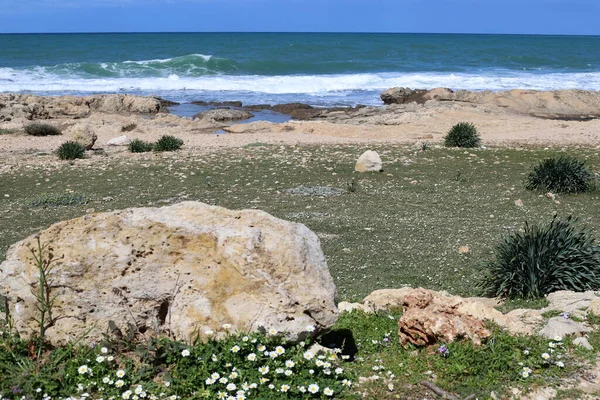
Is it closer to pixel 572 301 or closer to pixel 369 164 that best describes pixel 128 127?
pixel 369 164

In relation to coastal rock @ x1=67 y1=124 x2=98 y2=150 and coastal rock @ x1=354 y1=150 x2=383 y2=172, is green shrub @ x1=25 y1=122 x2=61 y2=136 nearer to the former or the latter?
coastal rock @ x1=67 y1=124 x2=98 y2=150

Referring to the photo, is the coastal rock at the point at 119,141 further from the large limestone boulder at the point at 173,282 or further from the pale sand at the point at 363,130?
the large limestone boulder at the point at 173,282

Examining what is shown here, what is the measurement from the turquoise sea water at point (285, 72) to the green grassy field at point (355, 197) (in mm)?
23065

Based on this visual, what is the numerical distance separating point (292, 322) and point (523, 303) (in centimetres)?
326

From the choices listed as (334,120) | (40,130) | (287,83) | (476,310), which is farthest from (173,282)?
(287,83)

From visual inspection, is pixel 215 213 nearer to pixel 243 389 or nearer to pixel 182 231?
pixel 182 231

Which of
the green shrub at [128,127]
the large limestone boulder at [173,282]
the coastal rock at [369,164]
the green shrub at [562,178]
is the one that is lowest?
the green shrub at [128,127]

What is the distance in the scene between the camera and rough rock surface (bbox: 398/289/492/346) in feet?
16.1

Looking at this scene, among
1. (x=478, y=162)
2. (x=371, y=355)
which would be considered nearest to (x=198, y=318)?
(x=371, y=355)

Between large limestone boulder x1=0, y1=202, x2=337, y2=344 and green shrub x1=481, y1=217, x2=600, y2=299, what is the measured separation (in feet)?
10.6

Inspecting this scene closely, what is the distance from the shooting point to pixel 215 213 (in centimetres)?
510

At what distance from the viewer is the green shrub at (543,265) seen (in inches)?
Result: 282

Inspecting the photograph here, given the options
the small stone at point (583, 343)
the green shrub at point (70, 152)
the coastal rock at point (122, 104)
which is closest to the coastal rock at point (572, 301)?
the small stone at point (583, 343)

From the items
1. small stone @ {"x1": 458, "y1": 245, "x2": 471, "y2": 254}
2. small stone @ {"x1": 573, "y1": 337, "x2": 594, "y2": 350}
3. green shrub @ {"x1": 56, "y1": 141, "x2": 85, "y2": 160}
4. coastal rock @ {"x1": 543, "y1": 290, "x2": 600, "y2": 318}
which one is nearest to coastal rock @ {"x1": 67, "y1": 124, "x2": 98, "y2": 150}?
green shrub @ {"x1": 56, "y1": 141, "x2": 85, "y2": 160}
